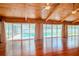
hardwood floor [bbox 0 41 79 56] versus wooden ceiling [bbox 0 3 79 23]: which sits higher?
wooden ceiling [bbox 0 3 79 23]

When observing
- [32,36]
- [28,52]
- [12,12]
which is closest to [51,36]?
[32,36]

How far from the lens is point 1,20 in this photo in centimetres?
110

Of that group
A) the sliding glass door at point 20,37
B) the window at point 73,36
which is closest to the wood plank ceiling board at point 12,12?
the sliding glass door at point 20,37

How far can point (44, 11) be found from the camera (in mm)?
1196

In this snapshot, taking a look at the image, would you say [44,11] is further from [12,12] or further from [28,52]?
[28,52]

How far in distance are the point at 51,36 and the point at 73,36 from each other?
0.29 meters

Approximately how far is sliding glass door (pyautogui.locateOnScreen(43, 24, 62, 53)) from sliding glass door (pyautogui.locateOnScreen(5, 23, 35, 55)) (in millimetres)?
167

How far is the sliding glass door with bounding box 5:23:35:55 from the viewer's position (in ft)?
3.78

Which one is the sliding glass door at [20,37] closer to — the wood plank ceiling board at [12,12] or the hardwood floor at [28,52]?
the hardwood floor at [28,52]

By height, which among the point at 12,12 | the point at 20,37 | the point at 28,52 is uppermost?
the point at 12,12

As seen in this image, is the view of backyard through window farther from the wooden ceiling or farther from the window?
the wooden ceiling

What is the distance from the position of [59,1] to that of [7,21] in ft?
2.46

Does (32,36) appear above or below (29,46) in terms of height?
above

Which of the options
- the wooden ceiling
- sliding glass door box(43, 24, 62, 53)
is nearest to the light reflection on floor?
sliding glass door box(43, 24, 62, 53)
